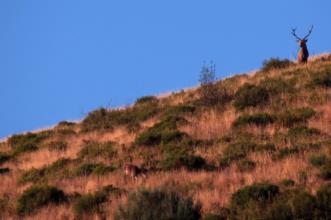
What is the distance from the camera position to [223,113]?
22.1 m

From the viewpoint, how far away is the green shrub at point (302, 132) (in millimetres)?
17688

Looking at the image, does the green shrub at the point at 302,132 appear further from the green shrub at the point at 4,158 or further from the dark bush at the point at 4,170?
the green shrub at the point at 4,158

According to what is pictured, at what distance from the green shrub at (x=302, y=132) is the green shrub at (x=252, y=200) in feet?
14.4

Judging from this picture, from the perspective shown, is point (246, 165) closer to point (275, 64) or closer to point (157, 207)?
point (157, 207)

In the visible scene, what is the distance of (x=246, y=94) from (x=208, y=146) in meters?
4.87

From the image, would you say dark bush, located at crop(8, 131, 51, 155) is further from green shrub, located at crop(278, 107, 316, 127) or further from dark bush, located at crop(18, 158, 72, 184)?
green shrub, located at crop(278, 107, 316, 127)

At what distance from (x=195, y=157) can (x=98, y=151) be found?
4.44m

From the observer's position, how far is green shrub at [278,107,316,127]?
1939 cm

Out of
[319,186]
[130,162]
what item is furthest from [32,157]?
[319,186]

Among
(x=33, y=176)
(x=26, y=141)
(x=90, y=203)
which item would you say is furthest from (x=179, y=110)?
(x=90, y=203)

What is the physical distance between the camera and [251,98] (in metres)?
22.8

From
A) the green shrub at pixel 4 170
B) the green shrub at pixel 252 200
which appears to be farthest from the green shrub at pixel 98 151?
the green shrub at pixel 252 200

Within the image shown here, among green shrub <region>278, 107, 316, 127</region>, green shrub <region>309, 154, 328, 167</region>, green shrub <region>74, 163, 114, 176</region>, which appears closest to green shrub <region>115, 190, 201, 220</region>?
green shrub <region>309, 154, 328, 167</region>

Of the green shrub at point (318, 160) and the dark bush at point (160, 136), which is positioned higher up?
the dark bush at point (160, 136)
